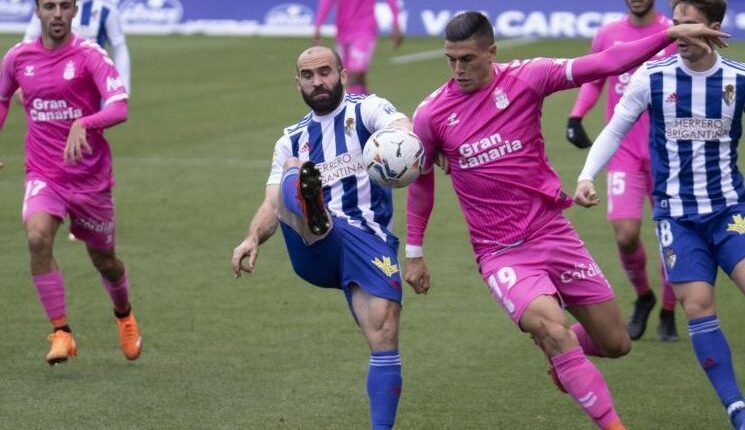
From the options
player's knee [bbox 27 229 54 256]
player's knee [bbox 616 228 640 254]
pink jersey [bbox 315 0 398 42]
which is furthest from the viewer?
pink jersey [bbox 315 0 398 42]

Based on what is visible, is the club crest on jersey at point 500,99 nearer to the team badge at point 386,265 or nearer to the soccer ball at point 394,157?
the soccer ball at point 394,157

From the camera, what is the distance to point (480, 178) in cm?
748

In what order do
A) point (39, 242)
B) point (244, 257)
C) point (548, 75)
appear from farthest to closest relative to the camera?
point (39, 242) < point (548, 75) < point (244, 257)

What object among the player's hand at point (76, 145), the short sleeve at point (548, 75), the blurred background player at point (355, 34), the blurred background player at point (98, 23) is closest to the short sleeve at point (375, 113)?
the short sleeve at point (548, 75)

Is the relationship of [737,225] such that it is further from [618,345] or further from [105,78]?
[105,78]

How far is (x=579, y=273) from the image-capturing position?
7547 millimetres

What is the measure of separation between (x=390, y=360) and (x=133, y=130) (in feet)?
42.3

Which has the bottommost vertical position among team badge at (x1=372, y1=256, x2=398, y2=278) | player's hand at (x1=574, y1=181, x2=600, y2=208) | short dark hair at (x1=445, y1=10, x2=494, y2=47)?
team badge at (x1=372, y1=256, x2=398, y2=278)

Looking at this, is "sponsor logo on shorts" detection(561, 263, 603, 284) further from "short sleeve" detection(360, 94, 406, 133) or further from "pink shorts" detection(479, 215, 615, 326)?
"short sleeve" detection(360, 94, 406, 133)

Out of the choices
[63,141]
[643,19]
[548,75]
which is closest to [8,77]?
[63,141]

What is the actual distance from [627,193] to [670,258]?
2371 mm

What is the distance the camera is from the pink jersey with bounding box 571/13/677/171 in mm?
10203

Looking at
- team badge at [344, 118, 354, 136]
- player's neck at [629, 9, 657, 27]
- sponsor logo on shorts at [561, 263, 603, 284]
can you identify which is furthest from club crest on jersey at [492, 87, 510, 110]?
player's neck at [629, 9, 657, 27]

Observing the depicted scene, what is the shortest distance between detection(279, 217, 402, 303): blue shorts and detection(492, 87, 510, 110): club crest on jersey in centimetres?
92
